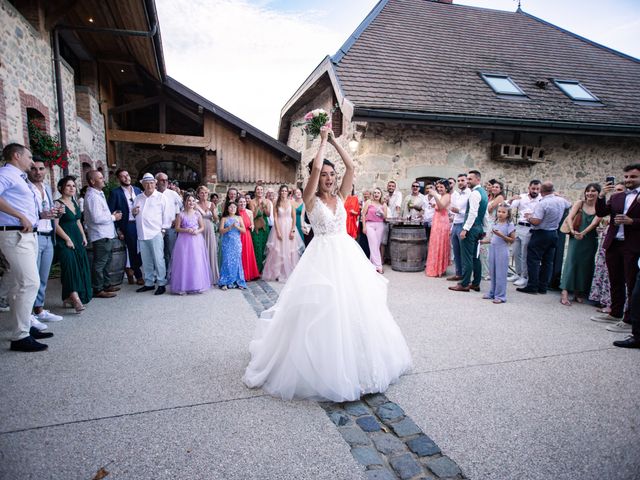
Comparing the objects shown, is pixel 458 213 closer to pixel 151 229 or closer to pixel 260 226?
pixel 260 226

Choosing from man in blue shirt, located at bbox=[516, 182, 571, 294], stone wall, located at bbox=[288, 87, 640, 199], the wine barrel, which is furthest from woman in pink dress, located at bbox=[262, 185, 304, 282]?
man in blue shirt, located at bbox=[516, 182, 571, 294]

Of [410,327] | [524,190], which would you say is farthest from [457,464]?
[524,190]

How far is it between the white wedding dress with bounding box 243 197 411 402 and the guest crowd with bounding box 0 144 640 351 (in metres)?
1.99

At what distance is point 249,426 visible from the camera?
2.38m

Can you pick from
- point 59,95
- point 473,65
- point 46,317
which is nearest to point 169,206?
point 46,317

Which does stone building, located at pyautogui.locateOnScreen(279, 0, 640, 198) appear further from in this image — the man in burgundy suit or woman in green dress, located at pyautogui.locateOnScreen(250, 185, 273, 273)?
the man in burgundy suit

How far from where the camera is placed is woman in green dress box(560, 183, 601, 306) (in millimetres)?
5402

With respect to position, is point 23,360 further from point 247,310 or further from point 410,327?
point 410,327

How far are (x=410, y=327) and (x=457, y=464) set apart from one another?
7.84 ft

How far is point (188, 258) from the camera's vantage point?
582cm

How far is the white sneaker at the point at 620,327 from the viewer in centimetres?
430

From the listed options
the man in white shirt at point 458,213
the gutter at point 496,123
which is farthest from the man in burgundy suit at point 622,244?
the gutter at point 496,123

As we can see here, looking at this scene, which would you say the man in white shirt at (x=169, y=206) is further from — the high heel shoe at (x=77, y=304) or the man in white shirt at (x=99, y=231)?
the high heel shoe at (x=77, y=304)

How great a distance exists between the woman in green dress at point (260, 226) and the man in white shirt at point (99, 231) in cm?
255
